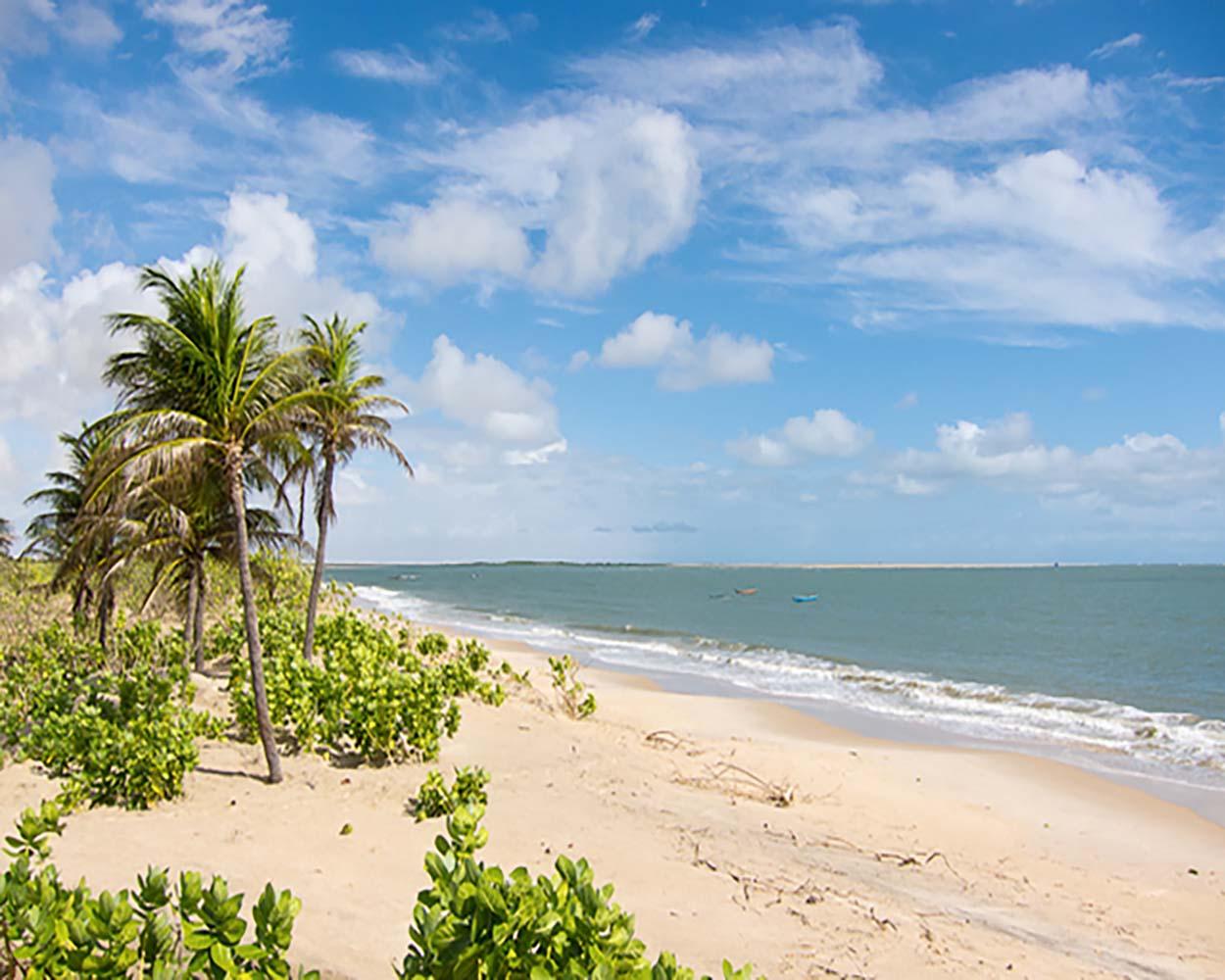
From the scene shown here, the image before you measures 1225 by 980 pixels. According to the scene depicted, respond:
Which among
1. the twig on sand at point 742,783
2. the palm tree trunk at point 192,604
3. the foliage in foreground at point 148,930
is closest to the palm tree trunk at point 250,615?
the twig on sand at point 742,783

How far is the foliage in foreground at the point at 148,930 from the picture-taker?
9.91 feet

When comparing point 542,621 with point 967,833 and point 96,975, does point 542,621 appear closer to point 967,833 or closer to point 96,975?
point 967,833

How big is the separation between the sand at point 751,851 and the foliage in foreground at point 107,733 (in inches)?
10.6

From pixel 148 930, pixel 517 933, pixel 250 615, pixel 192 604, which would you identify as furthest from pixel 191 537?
pixel 517 933

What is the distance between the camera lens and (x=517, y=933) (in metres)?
2.84

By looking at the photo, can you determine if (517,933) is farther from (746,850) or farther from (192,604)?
(192,604)

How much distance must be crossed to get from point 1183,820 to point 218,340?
513 inches

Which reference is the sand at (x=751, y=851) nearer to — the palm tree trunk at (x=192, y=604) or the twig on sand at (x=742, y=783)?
the twig on sand at (x=742, y=783)

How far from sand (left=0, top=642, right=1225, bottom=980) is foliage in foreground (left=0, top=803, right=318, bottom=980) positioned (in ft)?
3.80

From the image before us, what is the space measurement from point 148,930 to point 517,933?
4.98 ft

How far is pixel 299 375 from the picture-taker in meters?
9.52

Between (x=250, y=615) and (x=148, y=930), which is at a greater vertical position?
(x=250, y=615)

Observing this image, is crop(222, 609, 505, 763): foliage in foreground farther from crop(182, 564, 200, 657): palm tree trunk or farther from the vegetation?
crop(182, 564, 200, 657): palm tree trunk

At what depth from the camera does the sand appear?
17.0ft
